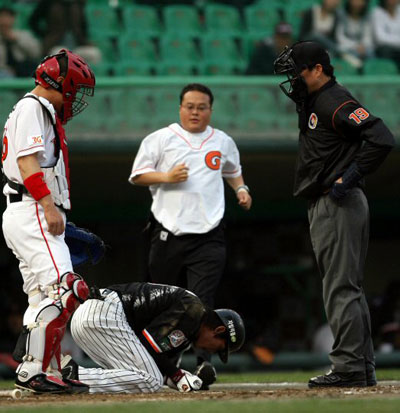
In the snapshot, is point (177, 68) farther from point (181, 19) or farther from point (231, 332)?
point (231, 332)

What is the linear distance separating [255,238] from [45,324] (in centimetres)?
779

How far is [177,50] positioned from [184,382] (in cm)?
718

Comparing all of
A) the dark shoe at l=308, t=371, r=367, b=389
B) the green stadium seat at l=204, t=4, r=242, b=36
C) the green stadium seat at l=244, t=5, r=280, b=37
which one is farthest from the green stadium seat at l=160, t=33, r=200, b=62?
the dark shoe at l=308, t=371, r=367, b=389

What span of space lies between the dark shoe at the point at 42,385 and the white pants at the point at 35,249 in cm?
28

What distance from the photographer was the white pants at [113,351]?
507 cm

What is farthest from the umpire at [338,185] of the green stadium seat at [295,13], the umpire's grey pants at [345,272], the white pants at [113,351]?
the green stadium seat at [295,13]

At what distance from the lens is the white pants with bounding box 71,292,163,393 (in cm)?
507

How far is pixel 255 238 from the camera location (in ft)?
40.6

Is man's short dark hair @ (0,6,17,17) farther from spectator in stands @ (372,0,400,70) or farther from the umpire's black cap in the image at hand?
the umpire's black cap

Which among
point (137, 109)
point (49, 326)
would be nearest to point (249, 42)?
point (137, 109)

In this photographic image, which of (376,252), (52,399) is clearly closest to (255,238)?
(376,252)

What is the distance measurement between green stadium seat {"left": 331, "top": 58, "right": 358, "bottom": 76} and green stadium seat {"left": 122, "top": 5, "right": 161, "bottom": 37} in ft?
7.57

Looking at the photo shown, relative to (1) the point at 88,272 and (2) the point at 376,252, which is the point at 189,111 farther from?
(2) the point at 376,252

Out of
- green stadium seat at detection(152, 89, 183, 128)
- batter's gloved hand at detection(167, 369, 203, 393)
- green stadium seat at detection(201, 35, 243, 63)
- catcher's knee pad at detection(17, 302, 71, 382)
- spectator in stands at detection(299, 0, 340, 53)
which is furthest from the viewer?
spectator in stands at detection(299, 0, 340, 53)
